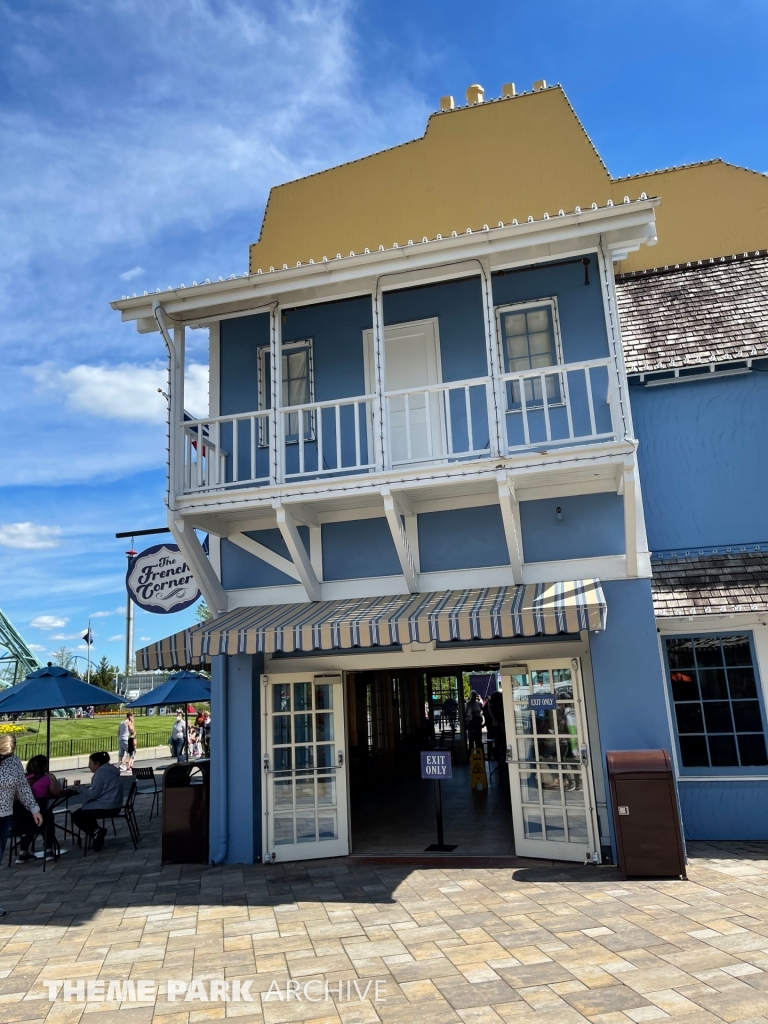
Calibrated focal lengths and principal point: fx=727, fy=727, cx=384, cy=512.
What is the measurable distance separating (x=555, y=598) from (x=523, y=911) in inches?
127

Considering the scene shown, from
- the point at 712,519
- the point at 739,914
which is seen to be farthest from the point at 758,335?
the point at 739,914

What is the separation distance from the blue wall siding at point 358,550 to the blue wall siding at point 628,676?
2.83 m

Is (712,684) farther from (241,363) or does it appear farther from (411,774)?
(411,774)

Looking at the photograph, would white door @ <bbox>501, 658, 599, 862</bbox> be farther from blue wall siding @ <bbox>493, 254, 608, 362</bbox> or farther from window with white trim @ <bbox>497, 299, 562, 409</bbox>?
blue wall siding @ <bbox>493, 254, 608, 362</bbox>

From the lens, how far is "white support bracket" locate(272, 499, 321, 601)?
30.0ft

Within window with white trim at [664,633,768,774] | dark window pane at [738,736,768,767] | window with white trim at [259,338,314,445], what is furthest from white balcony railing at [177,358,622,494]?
dark window pane at [738,736,768,767]

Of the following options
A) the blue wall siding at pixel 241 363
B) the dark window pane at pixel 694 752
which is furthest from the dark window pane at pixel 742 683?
the blue wall siding at pixel 241 363

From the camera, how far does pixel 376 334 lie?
9305 millimetres

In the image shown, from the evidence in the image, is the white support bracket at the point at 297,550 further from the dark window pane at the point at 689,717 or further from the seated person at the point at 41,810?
the dark window pane at the point at 689,717

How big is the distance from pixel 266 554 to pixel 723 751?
6769mm

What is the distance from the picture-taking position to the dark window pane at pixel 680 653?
33.4ft

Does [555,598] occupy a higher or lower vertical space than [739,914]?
higher

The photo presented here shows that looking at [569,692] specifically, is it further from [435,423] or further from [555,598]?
[435,423]

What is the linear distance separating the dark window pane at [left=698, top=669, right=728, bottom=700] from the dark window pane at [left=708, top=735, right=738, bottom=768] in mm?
540
